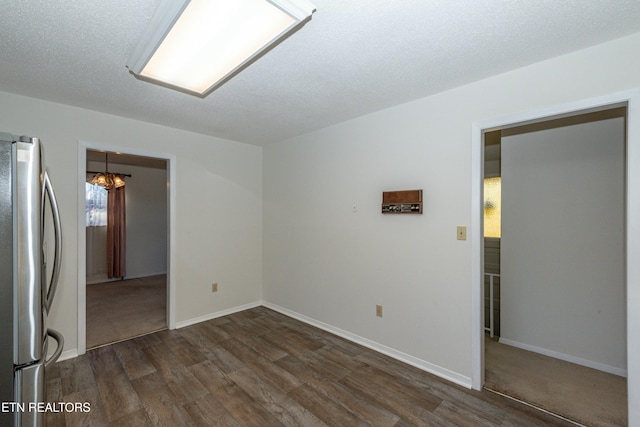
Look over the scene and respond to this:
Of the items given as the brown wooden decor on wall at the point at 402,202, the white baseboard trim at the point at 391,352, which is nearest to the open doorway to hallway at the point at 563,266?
the white baseboard trim at the point at 391,352

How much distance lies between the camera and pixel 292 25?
141 centimetres

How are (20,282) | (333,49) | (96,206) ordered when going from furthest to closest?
(96,206)
(333,49)
(20,282)

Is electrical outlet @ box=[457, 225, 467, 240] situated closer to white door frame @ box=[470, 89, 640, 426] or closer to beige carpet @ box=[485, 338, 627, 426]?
white door frame @ box=[470, 89, 640, 426]

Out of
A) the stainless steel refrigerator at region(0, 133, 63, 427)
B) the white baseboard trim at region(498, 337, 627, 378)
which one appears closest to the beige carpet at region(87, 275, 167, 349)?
the stainless steel refrigerator at region(0, 133, 63, 427)

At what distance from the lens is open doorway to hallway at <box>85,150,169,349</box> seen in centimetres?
467

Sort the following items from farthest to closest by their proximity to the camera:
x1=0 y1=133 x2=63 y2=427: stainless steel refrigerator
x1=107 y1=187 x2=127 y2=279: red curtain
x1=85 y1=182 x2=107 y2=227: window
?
x1=107 y1=187 x2=127 y2=279: red curtain
x1=85 y1=182 x2=107 y2=227: window
x1=0 y1=133 x2=63 y2=427: stainless steel refrigerator

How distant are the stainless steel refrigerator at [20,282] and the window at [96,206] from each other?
5703 millimetres

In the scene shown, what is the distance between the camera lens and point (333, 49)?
1834 millimetres

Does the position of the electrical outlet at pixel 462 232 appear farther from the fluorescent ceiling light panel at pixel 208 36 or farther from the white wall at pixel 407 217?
the fluorescent ceiling light panel at pixel 208 36

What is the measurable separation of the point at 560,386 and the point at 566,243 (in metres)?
1.28

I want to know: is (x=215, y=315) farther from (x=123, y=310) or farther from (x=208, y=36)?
(x=208, y=36)

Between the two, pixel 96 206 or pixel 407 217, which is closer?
pixel 407 217

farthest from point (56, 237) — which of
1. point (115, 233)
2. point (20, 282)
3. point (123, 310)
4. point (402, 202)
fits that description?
point (115, 233)

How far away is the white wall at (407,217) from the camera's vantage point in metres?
2.01
